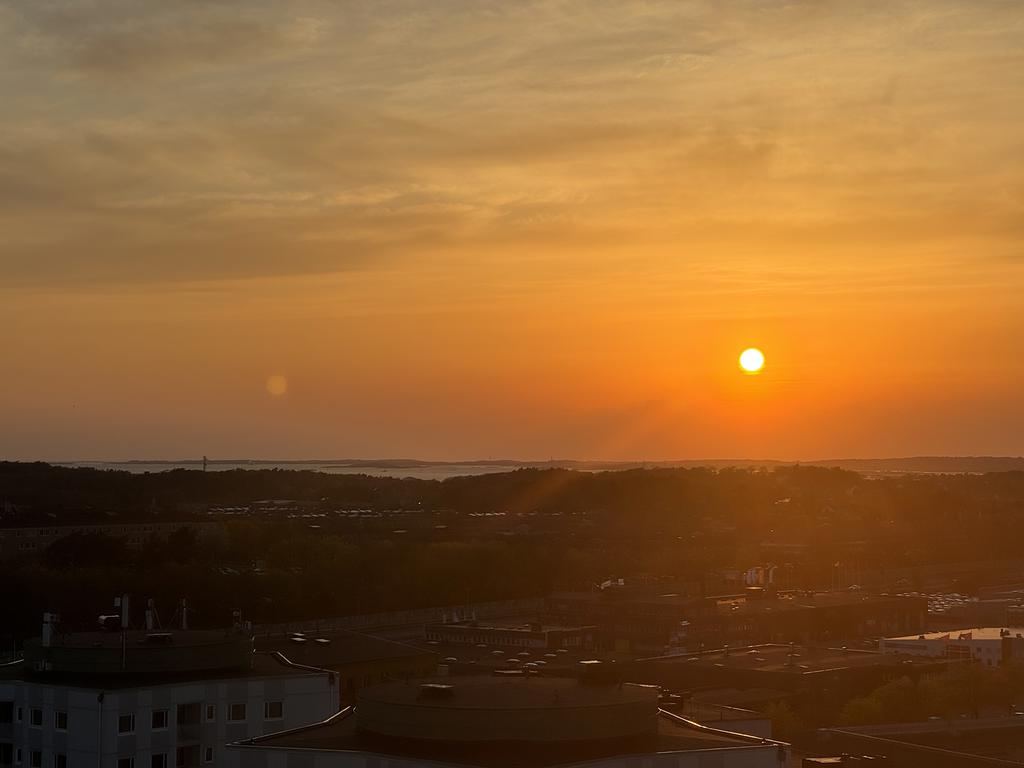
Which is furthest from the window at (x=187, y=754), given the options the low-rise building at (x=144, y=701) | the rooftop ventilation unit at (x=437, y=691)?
the rooftop ventilation unit at (x=437, y=691)

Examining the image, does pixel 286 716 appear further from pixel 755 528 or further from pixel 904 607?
pixel 755 528

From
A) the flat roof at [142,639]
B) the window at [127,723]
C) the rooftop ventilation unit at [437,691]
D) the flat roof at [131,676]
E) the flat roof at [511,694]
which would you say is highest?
the flat roof at [142,639]

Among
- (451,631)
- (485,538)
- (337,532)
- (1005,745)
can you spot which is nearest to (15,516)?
(337,532)

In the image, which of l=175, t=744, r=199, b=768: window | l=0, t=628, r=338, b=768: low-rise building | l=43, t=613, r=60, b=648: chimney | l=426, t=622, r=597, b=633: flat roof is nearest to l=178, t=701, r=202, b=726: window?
l=0, t=628, r=338, b=768: low-rise building

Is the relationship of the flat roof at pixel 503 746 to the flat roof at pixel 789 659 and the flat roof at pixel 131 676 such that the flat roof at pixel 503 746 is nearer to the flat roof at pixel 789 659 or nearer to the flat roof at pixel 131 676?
the flat roof at pixel 131 676

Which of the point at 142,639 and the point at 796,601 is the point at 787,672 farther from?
the point at 796,601

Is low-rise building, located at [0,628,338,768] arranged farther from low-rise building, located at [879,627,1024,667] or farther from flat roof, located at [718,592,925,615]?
flat roof, located at [718,592,925,615]

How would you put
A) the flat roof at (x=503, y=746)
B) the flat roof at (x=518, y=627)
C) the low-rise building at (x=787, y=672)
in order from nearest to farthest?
the flat roof at (x=503, y=746)
the low-rise building at (x=787, y=672)
the flat roof at (x=518, y=627)

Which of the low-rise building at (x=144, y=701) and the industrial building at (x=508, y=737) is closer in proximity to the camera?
the industrial building at (x=508, y=737)

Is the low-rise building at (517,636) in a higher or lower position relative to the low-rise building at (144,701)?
lower
